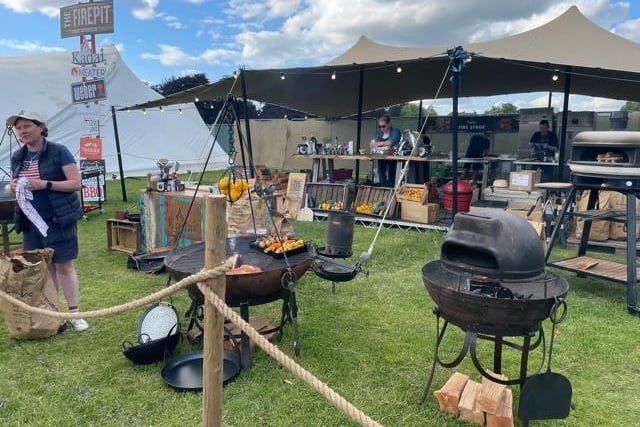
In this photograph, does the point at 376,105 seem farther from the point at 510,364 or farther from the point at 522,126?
the point at 510,364

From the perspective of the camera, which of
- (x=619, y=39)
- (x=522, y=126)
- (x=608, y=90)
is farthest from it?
(x=522, y=126)

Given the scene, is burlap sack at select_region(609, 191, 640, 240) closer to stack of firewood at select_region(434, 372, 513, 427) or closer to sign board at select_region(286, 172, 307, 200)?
stack of firewood at select_region(434, 372, 513, 427)

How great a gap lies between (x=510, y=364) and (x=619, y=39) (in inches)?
269

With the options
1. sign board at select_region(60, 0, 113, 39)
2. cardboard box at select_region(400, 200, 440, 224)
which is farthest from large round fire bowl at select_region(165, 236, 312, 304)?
sign board at select_region(60, 0, 113, 39)

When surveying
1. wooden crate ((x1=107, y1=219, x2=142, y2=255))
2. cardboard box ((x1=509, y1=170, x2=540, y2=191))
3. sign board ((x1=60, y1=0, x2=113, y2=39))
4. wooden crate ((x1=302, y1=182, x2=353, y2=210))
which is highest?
sign board ((x1=60, y1=0, x2=113, y2=39))

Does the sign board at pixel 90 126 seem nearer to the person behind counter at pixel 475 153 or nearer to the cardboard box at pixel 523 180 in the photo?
the person behind counter at pixel 475 153

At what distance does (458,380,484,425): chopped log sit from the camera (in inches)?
99.2

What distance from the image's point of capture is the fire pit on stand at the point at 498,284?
7.47ft

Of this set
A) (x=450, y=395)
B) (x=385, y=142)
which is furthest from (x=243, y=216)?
(x=450, y=395)

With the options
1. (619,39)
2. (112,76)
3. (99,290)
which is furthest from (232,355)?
(112,76)

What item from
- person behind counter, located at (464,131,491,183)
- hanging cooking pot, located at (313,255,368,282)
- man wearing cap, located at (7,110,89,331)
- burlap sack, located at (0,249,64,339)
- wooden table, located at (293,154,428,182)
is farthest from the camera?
person behind counter, located at (464,131,491,183)

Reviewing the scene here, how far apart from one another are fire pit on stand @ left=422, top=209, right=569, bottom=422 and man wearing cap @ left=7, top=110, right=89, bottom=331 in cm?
278

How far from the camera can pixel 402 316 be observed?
3.97 metres

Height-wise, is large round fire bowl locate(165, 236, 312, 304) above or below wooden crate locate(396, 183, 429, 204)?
below
